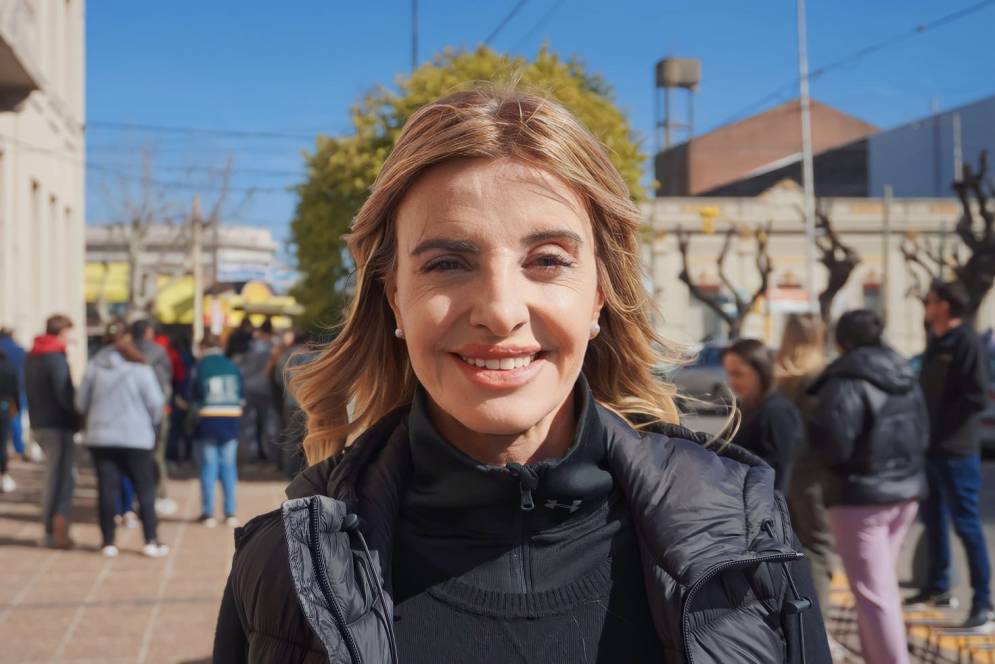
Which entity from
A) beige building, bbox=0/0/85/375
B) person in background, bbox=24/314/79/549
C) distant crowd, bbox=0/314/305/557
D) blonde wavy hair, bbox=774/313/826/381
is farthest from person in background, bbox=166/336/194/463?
blonde wavy hair, bbox=774/313/826/381

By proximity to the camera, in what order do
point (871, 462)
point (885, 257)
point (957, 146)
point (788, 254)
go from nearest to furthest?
point (871, 462)
point (885, 257)
point (788, 254)
point (957, 146)

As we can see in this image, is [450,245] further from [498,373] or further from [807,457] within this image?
[807,457]

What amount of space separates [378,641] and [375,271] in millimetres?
670

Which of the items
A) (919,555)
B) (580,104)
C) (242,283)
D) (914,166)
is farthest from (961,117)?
(919,555)

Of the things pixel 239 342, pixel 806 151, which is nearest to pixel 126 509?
pixel 239 342

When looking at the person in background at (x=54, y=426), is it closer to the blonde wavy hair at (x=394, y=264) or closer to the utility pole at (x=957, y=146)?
the blonde wavy hair at (x=394, y=264)

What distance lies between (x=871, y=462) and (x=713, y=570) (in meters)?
3.92

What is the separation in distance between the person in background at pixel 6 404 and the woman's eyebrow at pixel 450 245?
37.6ft

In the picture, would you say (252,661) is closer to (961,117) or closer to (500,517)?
(500,517)

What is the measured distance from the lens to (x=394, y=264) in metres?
1.88

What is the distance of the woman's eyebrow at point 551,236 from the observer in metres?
1.67

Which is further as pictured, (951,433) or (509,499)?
(951,433)

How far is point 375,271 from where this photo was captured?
1.97m

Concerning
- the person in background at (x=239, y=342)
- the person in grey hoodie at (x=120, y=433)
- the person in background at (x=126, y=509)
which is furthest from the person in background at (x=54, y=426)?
the person in background at (x=239, y=342)
